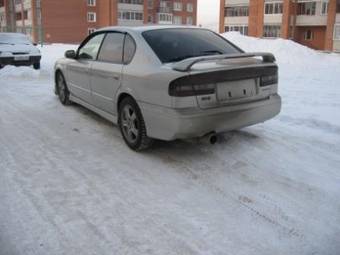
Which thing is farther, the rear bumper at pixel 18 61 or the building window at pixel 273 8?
the building window at pixel 273 8

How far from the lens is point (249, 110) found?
16.2 ft

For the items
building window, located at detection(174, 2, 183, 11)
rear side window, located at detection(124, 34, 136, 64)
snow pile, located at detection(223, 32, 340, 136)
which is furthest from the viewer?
building window, located at detection(174, 2, 183, 11)

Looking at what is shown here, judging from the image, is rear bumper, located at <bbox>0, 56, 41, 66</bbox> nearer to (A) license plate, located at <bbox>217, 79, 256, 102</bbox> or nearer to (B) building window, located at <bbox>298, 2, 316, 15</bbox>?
(A) license plate, located at <bbox>217, 79, 256, 102</bbox>

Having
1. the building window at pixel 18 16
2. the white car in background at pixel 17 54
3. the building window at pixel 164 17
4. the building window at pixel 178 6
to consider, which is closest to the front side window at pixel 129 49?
the white car in background at pixel 17 54

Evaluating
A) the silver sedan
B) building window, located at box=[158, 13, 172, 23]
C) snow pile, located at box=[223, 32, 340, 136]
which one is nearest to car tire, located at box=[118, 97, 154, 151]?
the silver sedan

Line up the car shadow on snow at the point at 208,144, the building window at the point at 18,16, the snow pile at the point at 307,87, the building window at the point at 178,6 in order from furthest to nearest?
the building window at the point at 178,6
the building window at the point at 18,16
the snow pile at the point at 307,87
the car shadow on snow at the point at 208,144

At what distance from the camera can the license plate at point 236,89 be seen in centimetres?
465

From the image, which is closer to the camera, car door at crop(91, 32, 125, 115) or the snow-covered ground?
the snow-covered ground

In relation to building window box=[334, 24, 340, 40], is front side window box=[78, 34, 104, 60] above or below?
below

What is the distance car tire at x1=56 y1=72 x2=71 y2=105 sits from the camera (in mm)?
7855

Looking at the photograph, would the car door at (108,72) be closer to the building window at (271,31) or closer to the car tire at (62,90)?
the car tire at (62,90)

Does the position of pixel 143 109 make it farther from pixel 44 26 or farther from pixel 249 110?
pixel 44 26

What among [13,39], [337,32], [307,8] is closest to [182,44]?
[13,39]

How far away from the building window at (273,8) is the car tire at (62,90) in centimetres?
4887
